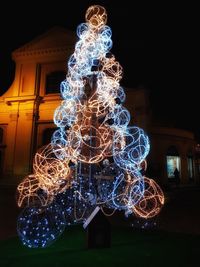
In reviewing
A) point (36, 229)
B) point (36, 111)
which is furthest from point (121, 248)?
point (36, 111)

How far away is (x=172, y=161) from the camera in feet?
75.0

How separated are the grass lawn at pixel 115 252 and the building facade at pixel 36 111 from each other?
44.4 feet

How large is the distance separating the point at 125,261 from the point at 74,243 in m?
1.58

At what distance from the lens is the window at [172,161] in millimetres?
22433

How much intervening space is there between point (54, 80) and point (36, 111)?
2872 millimetres

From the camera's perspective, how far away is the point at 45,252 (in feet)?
17.7

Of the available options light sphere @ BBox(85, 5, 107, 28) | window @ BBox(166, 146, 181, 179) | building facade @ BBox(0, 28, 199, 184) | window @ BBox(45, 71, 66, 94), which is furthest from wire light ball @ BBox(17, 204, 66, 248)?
window @ BBox(166, 146, 181, 179)

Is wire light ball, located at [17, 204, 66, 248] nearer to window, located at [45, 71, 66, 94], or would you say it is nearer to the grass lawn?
the grass lawn

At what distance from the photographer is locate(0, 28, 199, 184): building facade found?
20672 millimetres

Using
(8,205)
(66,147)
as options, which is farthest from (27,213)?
(8,205)

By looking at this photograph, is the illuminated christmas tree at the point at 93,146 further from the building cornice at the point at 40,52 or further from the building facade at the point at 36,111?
the building cornice at the point at 40,52

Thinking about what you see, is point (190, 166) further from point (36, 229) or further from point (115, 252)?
point (36, 229)

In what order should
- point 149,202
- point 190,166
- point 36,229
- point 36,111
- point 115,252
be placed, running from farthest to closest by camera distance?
point 190,166 < point 36,111 < point 149,202 < point 36,229 < point 115,252

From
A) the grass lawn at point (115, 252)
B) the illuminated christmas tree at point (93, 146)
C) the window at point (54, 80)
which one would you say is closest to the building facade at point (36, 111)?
the window at point (54, 80)
